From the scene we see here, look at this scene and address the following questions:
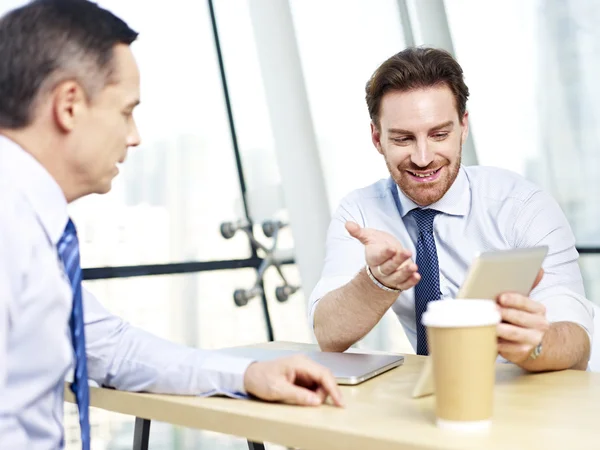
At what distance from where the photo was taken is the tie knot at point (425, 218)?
6.82ft

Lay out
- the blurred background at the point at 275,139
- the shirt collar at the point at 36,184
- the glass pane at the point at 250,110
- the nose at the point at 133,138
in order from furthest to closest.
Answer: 1. the glass pane at the point at 250,110
2. the blurred background at the point at 275,139
3. the nose at the point at 133,138
4. the shirt collar at the point at 36,184

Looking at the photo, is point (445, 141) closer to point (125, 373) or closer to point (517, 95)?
point (125, 373)

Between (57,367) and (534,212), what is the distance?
1317 mm

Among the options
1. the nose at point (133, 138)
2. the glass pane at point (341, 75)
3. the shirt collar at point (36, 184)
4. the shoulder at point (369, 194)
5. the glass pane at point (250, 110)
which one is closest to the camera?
the shirt collar at point (36, 184)

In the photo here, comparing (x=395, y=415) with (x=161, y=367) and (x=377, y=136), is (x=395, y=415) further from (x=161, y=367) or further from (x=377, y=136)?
(x=377, y=136)

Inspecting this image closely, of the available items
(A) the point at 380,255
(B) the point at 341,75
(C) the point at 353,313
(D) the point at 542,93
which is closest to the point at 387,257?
(A) the point at 380,255

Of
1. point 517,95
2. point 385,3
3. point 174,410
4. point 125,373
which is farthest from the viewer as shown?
point 385,3

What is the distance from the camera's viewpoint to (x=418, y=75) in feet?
6.97

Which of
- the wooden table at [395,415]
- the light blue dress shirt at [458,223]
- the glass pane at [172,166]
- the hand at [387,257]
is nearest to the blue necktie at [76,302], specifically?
the wooden table at [395,415]

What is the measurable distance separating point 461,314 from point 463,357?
5 centimetres

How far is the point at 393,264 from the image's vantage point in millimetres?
1504

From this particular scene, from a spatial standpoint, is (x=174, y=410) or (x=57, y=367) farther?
(x=174, y=410)

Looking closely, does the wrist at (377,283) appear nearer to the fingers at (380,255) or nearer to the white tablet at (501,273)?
the fingers at (380,255)

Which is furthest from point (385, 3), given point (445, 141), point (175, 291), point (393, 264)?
point (393, 264)
